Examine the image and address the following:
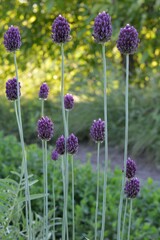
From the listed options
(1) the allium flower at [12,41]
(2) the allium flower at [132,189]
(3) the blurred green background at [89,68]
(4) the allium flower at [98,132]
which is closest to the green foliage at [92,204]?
(2) the allium flower at [132,189]

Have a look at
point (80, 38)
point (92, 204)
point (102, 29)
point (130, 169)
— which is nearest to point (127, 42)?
point (102, 29)

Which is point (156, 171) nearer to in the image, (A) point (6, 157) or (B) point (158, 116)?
(B) point (158, 116)

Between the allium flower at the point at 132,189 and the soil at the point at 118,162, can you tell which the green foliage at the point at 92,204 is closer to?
the allium flower at the point at 132,189

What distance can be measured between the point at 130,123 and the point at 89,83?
112 cm

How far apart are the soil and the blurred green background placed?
116 mm

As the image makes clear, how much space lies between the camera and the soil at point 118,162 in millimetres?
5340

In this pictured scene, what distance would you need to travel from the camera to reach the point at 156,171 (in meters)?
5.52

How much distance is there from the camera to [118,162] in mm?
5855

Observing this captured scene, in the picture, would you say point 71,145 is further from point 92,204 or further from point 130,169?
point 92,204

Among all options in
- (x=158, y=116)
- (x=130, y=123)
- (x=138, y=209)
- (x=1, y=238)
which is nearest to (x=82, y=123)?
(x=130, y=123)

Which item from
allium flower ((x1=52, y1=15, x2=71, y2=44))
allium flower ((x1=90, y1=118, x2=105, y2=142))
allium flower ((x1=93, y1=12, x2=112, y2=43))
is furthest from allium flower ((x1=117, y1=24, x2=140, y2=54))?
allium flower ((x1=90, y1=118, x2=105, y2=142))

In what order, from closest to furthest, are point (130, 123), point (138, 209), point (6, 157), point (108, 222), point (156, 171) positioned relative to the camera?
point (108, 222) → point (138, 209) → point (6, 157) → point (156, 171) → point (130, 123)

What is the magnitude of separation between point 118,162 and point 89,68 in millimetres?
1486

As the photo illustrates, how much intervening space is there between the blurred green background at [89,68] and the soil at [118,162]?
0.12 metres
